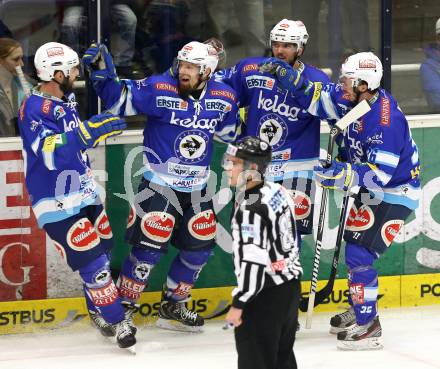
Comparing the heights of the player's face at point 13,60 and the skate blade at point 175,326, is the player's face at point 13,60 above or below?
above

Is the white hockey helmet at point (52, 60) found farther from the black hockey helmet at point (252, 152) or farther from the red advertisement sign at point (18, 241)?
the black hockey helmet at point (252, 152)

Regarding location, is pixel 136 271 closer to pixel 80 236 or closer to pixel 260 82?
pixel 80 236

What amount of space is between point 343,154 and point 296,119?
341mm

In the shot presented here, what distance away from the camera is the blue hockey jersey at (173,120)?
5934 mm

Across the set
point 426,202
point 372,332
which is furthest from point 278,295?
point 426,202

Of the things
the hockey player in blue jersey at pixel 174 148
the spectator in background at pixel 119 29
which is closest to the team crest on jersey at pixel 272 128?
the hockey player in blue jersey at pixel 174 148

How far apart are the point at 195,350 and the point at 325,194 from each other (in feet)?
3.44

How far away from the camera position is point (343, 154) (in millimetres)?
6309

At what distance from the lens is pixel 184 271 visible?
20.3ft

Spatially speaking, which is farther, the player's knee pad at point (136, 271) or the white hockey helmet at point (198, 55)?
the player's knee pad at point (136, 271)

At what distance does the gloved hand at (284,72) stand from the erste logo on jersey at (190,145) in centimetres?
46

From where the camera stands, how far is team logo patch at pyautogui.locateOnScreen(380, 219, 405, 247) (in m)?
6.00

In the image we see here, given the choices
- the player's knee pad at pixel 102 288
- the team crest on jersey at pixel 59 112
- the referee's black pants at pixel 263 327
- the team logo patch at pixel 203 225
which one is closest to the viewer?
the referee's black pants at pixel 263 327

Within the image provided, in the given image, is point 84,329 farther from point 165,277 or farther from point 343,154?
point 343,154
